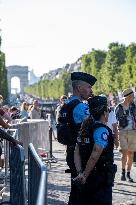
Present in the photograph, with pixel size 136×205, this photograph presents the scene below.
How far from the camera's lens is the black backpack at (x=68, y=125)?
5744mm

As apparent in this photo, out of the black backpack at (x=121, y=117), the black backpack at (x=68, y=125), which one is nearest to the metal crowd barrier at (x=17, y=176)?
the black backpack at (x=68, y=125)

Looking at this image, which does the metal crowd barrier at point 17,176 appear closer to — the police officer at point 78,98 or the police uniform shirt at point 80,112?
the police officer at point 78,98

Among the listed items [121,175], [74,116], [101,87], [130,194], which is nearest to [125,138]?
[121,175]

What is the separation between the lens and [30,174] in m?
5.59

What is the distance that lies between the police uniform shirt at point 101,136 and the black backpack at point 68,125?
517mm

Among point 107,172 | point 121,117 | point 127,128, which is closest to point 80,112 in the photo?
point 107,172

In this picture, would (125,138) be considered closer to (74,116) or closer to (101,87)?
(74,116)

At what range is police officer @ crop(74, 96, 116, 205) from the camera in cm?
523

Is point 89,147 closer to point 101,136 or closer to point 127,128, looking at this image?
point 101,136

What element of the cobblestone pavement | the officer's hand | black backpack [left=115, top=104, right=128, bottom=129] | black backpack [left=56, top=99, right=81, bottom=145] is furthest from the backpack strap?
black backpack [left=115, top=104, right=128, bottom=129]

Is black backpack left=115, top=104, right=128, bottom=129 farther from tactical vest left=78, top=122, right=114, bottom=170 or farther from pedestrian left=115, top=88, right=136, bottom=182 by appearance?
tactical vest left=78, top=122, right=114, bottom=170

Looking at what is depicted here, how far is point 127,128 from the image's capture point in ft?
36.0

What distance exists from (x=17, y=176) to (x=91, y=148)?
1320 mm

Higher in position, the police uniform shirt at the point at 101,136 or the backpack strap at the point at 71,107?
Result: the backpack strap at the point at 71,107
